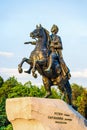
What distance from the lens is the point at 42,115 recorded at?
17562 millimetres

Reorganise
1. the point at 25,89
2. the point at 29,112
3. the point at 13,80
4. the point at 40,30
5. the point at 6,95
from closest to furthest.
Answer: the point at 29,112
the point at 40,30
the point at 25,89
the point at 6,95
the point at 13,80

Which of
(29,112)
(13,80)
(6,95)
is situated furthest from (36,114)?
(13,80)

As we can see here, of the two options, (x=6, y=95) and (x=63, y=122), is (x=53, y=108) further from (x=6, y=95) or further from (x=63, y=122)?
(x=6, y=95)

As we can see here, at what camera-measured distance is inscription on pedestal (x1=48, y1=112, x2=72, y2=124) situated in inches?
705

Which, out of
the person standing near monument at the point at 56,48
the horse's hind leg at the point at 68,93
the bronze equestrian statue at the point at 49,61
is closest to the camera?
the bronze equestrian statue at the point at 49,61

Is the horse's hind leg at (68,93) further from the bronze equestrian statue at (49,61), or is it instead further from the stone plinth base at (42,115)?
the stone plinth base at (42,115)

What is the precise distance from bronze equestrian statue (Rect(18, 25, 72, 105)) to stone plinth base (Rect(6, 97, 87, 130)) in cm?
148

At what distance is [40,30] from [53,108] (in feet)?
11.2

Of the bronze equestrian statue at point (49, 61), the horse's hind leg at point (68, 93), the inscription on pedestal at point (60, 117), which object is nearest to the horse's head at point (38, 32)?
the bronze equestrian statue at point (49, 61)

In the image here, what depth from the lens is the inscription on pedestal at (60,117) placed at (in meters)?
17.9

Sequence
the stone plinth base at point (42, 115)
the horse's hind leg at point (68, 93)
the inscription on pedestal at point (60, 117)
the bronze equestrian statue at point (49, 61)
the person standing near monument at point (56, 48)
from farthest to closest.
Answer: the horse's hind leg at point (68, 93), the person standing near monument at point (56, 48), the bronze equestrian statue at point (49, 61), the inscription on pedestal at point (60, 117), the stone plinth base at point (42, 115)

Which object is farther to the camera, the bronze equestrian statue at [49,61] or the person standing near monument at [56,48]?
the person standing near monument at [56,48]

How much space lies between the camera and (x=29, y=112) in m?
17.3

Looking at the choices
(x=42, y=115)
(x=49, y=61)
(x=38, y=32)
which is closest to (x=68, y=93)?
(x=49, y=61)
